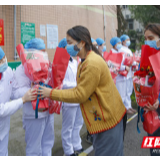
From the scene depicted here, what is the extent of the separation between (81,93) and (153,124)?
3.45ft

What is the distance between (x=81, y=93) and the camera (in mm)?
1659

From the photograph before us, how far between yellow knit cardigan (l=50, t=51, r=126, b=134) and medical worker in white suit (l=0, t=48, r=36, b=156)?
48cm

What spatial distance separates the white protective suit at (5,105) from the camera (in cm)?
197

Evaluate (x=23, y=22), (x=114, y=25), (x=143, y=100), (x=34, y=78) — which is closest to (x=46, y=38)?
(x=23, y=22)

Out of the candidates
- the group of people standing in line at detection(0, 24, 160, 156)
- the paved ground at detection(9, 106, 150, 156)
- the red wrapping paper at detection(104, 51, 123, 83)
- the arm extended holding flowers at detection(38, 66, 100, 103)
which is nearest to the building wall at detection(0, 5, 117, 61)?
the paved ground at detection(9, 106, 150, 156)

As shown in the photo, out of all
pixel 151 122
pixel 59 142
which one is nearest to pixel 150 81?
pixel 151 122

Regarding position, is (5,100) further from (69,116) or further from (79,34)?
(69,116)

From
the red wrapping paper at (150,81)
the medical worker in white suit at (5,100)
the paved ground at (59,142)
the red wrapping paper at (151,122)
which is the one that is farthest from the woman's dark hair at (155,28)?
the paved ground at (59,142)

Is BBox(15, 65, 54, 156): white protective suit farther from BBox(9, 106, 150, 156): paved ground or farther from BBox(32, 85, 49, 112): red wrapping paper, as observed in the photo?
BBox(9, 106, 150, 156): paved ground

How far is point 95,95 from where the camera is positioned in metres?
1.75

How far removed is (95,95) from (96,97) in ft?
0.07

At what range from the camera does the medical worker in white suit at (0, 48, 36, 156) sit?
1.98 meters

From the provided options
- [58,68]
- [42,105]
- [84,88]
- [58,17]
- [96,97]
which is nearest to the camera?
[84,88]

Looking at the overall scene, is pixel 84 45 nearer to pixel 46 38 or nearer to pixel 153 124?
pixel 153 124
